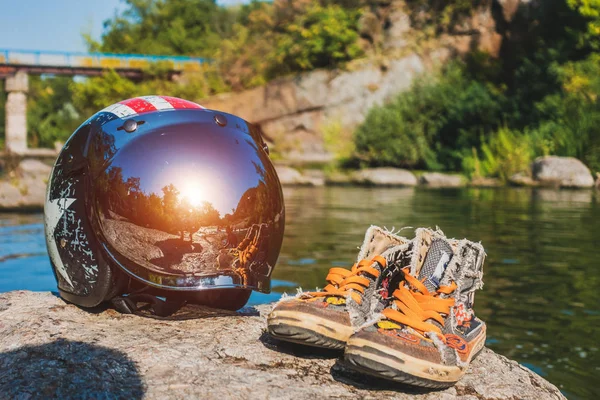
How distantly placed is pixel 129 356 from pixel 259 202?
1072 mm

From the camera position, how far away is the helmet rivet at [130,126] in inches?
123

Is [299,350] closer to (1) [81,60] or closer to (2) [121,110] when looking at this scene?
(2) [121,110]

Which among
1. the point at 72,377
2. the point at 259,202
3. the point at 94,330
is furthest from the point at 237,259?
the point at 72,377

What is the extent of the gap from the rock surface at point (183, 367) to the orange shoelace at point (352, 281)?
0.80 ft

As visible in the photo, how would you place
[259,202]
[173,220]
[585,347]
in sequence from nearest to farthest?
[173,220] < [259,202] < [585,347]

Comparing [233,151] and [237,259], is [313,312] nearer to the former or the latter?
[237,259]

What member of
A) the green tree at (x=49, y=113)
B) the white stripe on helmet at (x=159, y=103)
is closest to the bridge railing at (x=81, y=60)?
the green tree at (x=49, y=113)

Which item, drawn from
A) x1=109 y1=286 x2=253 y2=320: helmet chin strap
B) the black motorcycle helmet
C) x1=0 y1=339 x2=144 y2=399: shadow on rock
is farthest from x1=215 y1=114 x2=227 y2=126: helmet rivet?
x1=0 y1=339 x2=144 y2=399: shadow on rock

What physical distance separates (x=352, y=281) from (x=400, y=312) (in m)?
0.24

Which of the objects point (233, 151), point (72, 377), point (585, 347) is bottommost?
point (585, 347)

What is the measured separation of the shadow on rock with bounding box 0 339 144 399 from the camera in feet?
7.25

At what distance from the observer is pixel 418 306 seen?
8.39 ft

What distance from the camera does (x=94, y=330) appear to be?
2822 millimetres

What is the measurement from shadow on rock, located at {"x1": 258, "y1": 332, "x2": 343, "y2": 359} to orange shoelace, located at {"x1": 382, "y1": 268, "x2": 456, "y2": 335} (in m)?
0.29
